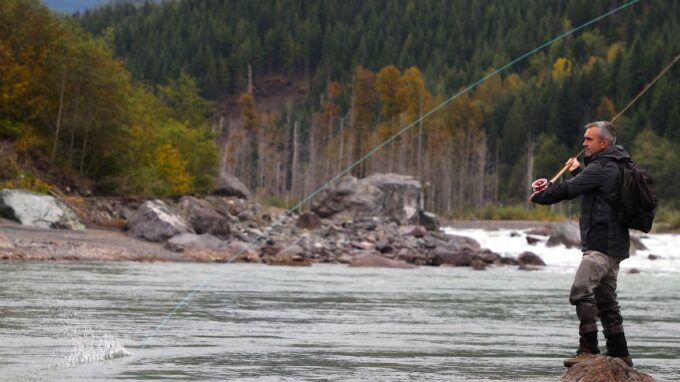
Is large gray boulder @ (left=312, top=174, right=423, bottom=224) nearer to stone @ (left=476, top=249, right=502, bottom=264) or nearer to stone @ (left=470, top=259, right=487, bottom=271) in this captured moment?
stone @ (left=476, top=249, right=502, bottom=264)

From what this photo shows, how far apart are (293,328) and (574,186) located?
5.22 meters

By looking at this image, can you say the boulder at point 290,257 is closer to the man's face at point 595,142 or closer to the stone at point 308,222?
the stone at point 308,222

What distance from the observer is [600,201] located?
1007 cm

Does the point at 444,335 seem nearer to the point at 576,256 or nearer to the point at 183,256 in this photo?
the point at 183,256

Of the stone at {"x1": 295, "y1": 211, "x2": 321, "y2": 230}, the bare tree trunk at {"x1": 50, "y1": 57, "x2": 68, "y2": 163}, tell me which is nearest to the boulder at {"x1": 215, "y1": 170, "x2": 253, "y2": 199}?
the stone at {"x1": 295, "y1": 211, "x2": 321, "y2": 230}

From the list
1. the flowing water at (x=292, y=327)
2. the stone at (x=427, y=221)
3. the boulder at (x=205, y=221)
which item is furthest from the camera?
the stone at (x=427, y=221)

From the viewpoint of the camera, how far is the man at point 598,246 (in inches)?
393

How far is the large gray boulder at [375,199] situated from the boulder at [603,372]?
2202 inches

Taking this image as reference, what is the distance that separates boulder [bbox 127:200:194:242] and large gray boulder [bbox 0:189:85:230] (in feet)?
6.54

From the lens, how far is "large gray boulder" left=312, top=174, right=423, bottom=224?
6625cm

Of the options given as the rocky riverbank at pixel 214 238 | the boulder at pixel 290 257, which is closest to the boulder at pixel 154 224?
the rocky riverbank at pixel 214 238

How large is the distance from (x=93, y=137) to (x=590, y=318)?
1707 inches

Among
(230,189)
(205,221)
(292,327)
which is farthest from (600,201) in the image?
(230,189)

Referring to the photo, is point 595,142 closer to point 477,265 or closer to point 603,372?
point 603,372
